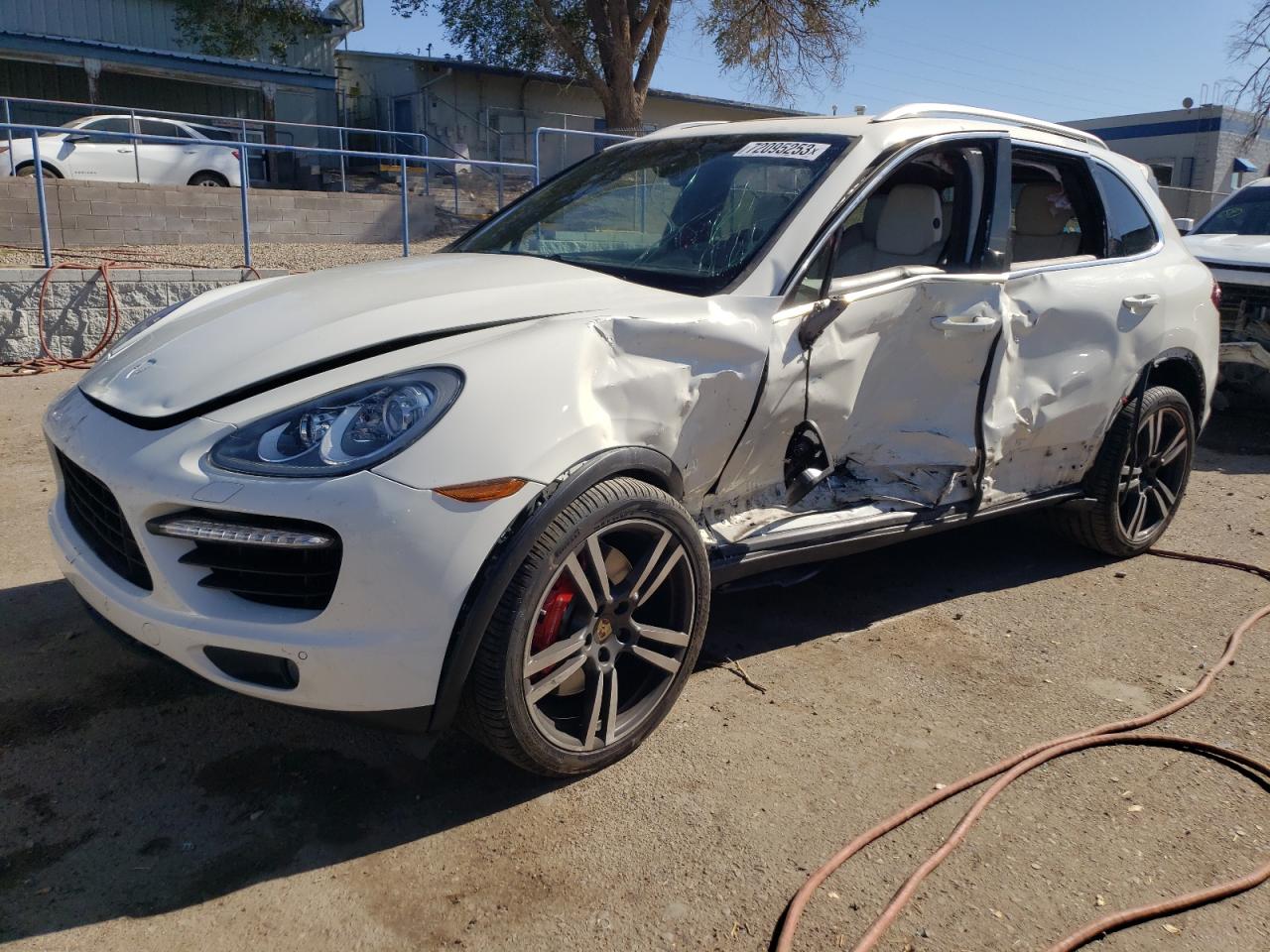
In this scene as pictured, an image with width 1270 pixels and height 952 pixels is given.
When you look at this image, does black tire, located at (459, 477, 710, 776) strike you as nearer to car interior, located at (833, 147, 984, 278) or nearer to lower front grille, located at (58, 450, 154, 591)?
lower front grille, located at (58, 450, 154, 591)

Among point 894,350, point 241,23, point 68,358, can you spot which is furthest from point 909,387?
point 241,23

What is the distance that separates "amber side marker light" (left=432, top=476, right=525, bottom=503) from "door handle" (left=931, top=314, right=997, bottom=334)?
1.87 meters

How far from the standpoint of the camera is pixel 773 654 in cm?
381

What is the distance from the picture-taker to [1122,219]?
467 centimetres

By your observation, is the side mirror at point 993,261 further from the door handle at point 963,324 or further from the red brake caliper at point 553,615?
the red brake caliper at point 553,615

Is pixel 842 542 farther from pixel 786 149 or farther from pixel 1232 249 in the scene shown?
pixel 1232 249

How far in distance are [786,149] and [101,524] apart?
2.48m

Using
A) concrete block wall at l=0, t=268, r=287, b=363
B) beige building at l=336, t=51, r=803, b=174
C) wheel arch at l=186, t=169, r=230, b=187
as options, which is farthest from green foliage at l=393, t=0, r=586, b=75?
concrete block wall at l=0, t=268, r=287, b=363

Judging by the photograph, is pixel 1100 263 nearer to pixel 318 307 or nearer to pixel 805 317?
pixel 805 317

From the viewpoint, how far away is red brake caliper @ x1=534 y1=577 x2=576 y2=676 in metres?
2.75

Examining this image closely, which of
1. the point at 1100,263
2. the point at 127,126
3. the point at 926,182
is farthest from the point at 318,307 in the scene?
the point at 127,126

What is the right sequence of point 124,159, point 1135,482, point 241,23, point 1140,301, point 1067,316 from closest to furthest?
1. point 1067,316
2. point 1140,301
3. point 1135,482
4. point 124,159
5. point 241,23

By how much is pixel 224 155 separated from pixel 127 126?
7.02ft

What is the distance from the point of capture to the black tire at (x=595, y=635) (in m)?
2.58
